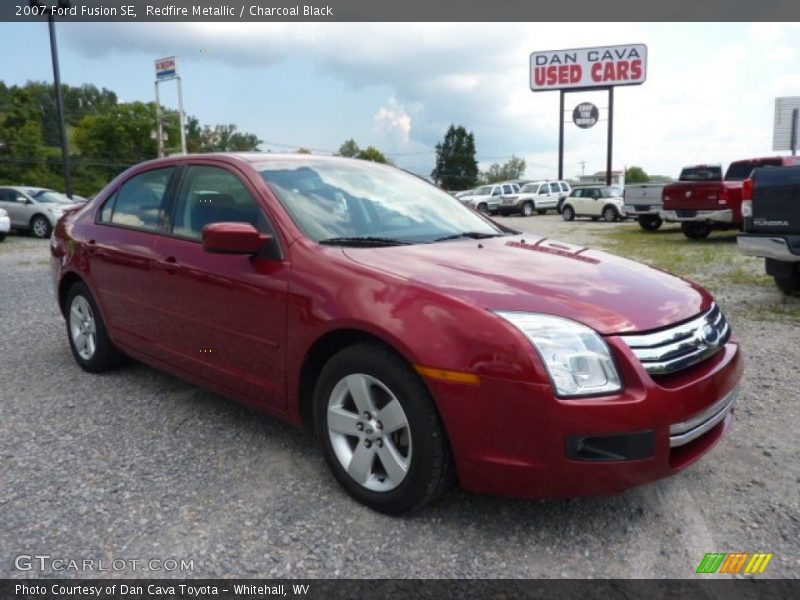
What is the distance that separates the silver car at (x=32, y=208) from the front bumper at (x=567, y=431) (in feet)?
60.7

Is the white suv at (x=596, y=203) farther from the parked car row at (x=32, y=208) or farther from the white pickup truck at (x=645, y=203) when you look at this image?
the parked car row at (x=32, y=208)

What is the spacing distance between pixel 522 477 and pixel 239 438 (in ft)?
5.66

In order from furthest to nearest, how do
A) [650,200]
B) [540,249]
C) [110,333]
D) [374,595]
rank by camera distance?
[650,200]
[110,333]
[540,249]
[374,595]

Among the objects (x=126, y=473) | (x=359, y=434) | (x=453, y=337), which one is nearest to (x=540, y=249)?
(x=453, y=337)

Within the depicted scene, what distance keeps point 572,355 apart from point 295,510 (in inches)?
52.8

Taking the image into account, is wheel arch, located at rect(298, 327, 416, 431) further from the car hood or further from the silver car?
the silver car

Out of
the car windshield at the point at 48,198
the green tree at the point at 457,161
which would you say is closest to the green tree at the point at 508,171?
the green tree at the point at 457,161

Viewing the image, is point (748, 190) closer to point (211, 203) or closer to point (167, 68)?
point (211, 203)

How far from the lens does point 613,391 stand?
89.1 inches

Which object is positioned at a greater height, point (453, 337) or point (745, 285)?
point (453, 337)

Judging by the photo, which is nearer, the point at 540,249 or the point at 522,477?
the point at 522,477

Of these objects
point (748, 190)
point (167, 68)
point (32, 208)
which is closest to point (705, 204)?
point (748, 190)

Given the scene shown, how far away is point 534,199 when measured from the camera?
34062mm

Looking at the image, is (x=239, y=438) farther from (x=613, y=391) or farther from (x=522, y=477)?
(x=613, y=391)
